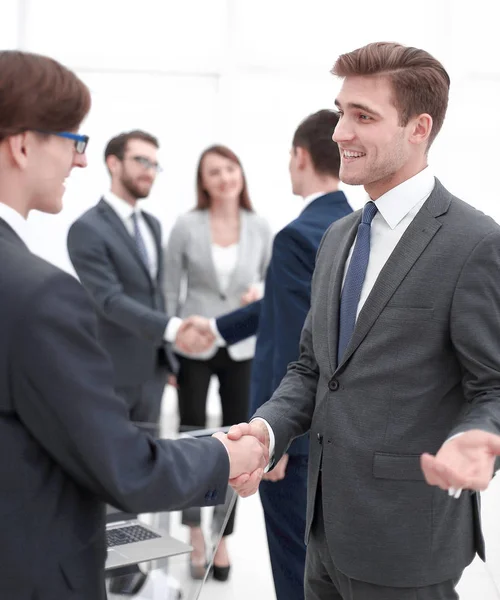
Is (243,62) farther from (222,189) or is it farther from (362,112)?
(362,112)

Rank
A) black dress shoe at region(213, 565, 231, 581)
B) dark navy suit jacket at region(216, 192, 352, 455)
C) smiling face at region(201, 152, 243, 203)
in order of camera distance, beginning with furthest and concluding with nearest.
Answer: smiling face at region(201, 152, 243, 203) → black dress shoe at region(213, 565, 231, 581) → dark navy suit jacket at region(216, 192, 352, 455)

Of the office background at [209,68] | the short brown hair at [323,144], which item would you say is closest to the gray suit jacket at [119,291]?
the short brown hair at [323,144]

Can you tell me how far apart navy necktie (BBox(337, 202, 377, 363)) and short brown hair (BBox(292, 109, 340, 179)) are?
925 mm

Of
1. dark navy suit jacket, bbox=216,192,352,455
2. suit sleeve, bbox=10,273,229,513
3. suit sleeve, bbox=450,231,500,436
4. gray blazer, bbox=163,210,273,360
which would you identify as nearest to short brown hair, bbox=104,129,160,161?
gray blazer, bbox=163,210,273,360

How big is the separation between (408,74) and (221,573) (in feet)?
8.15

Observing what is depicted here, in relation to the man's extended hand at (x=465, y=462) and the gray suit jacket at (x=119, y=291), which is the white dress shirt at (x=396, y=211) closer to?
the man's extended hand at (x=465, y=462)

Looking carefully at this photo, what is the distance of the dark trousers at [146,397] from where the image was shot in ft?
12.7

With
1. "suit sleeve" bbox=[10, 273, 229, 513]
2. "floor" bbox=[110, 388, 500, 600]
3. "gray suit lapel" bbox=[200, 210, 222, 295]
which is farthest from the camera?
"gray suit lapel" bbox=[200, 210, 222, 295]

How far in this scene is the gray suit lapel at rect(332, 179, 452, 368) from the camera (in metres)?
1.61

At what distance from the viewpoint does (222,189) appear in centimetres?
420

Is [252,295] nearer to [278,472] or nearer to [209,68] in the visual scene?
[278,472]

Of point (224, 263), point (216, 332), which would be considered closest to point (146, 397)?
point (216, 332)

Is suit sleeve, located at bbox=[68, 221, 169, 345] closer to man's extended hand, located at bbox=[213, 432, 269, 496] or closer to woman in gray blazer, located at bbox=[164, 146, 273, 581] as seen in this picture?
woman in gray blazer, located at bbox=[164, 146, 273, 581]

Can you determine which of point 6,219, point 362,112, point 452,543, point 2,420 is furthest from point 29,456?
point 362,112
